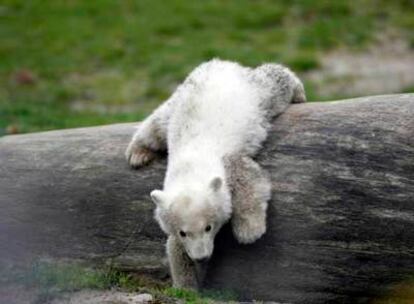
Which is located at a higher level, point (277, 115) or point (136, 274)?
point (277, 115)

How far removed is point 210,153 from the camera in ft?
27.9

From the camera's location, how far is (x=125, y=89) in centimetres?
1827

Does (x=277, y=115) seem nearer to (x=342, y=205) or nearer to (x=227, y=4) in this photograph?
(x=342, y=205)

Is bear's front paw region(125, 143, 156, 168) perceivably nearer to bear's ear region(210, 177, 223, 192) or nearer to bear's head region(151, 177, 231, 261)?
bear's head region(151, 177, 231, 261)

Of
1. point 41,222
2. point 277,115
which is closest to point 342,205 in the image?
point 277,115

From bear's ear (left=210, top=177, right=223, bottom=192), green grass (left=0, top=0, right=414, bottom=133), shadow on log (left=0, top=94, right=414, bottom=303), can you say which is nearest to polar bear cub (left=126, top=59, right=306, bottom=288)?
bear's ear (left=210, top=177, right=223, bottom=192)

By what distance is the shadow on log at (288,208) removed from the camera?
27.6ft

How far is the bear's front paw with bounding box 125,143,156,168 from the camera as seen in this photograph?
9344 millimetres

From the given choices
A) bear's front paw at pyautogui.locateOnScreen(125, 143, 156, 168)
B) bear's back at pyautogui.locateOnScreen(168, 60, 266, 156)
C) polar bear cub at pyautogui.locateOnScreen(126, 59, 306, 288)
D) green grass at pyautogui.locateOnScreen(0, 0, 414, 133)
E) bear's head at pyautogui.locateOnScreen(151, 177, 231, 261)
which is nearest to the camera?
bear's head at pyautogui.locateOnScreen(151, 177, 231, 261)

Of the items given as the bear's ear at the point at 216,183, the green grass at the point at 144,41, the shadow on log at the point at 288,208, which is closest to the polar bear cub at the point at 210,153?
the bear's ear at the point at 216,183

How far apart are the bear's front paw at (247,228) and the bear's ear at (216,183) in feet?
1.65

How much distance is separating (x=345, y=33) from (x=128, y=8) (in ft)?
18.3

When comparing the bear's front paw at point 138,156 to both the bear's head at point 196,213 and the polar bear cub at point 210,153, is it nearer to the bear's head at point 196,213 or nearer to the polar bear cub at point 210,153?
the polar bear cub at point 210,153

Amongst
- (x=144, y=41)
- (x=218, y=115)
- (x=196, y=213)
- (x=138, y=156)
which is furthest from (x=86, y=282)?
(x=144, y=41)
